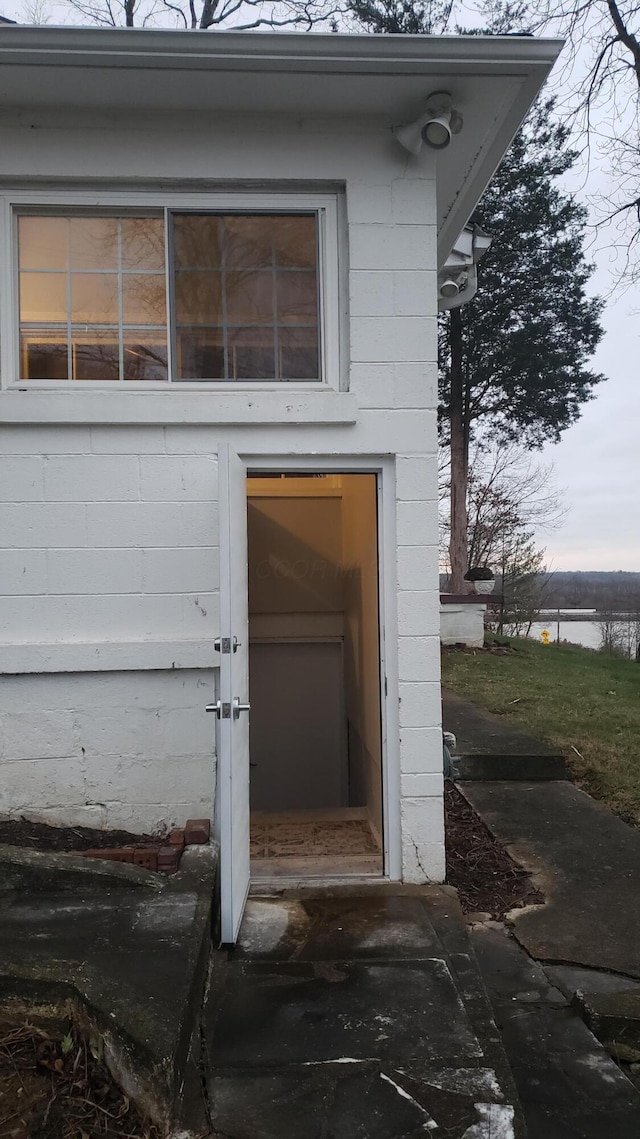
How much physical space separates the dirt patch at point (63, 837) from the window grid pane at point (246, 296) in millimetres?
2291

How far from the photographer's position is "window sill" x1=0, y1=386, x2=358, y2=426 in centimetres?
374

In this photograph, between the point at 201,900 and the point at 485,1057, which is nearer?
the point at 485,1057

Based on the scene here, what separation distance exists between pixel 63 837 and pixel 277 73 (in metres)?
3.64

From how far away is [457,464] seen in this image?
18094mm

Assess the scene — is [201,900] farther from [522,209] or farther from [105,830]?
[522,209]

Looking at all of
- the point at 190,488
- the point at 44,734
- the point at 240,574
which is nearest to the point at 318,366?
the point at 190,488

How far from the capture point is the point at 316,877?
3838mm

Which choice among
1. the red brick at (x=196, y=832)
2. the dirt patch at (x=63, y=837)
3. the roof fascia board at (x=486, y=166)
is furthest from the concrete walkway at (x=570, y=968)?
the roof fascia board at (x=486, y=166)

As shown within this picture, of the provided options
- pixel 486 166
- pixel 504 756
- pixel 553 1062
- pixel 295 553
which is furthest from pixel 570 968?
pixel 295 553

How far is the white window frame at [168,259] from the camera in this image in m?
3.88

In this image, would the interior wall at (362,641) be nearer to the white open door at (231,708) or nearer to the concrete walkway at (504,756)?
the concrete walkway at (504,756)

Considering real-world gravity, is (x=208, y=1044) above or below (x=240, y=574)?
below

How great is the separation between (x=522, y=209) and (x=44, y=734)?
16.4 metres

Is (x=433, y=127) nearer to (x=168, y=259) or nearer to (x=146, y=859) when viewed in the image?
(x=168, y=259)
